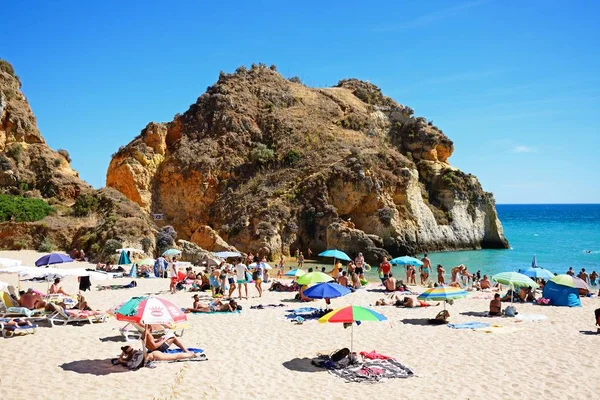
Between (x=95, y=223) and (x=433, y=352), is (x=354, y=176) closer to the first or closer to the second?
(x=95, y=223)

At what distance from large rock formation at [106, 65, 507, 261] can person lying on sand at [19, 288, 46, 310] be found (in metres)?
22.6

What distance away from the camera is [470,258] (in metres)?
42.6

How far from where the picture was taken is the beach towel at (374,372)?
10.1m

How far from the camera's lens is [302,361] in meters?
11.4

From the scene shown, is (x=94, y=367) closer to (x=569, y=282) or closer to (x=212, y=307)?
(x=212, y=307)

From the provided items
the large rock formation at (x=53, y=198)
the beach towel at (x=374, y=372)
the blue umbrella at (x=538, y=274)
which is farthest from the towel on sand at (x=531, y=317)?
the large rock formation at (x=53, y=198)

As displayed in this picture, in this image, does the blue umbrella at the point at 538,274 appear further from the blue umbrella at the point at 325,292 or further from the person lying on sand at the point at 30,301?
the person lying on sand at the point at 30,301

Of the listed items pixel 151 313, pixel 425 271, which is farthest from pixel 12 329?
pixel 425 271

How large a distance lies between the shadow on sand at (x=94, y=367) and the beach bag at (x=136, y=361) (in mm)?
121

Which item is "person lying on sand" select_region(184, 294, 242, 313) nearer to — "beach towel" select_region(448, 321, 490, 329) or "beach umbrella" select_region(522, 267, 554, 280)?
"beach towel" select_region(448, 321, 490, 329)

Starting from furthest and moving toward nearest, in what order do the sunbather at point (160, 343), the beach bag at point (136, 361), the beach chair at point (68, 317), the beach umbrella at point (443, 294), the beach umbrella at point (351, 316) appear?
1. the beach umbrella at point (443, 294)
2. the beach chair at point (68, 317)
3. the sunbather at point (160, 343)
4. the beach umbrella at point (351, 316)
5. the beach bag at point (136, 361)

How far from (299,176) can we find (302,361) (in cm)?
3475

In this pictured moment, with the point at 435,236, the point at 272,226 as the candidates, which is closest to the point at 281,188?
the point at 272,226

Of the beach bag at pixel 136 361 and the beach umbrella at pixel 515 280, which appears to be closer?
the beach bag at pixel 136 361
